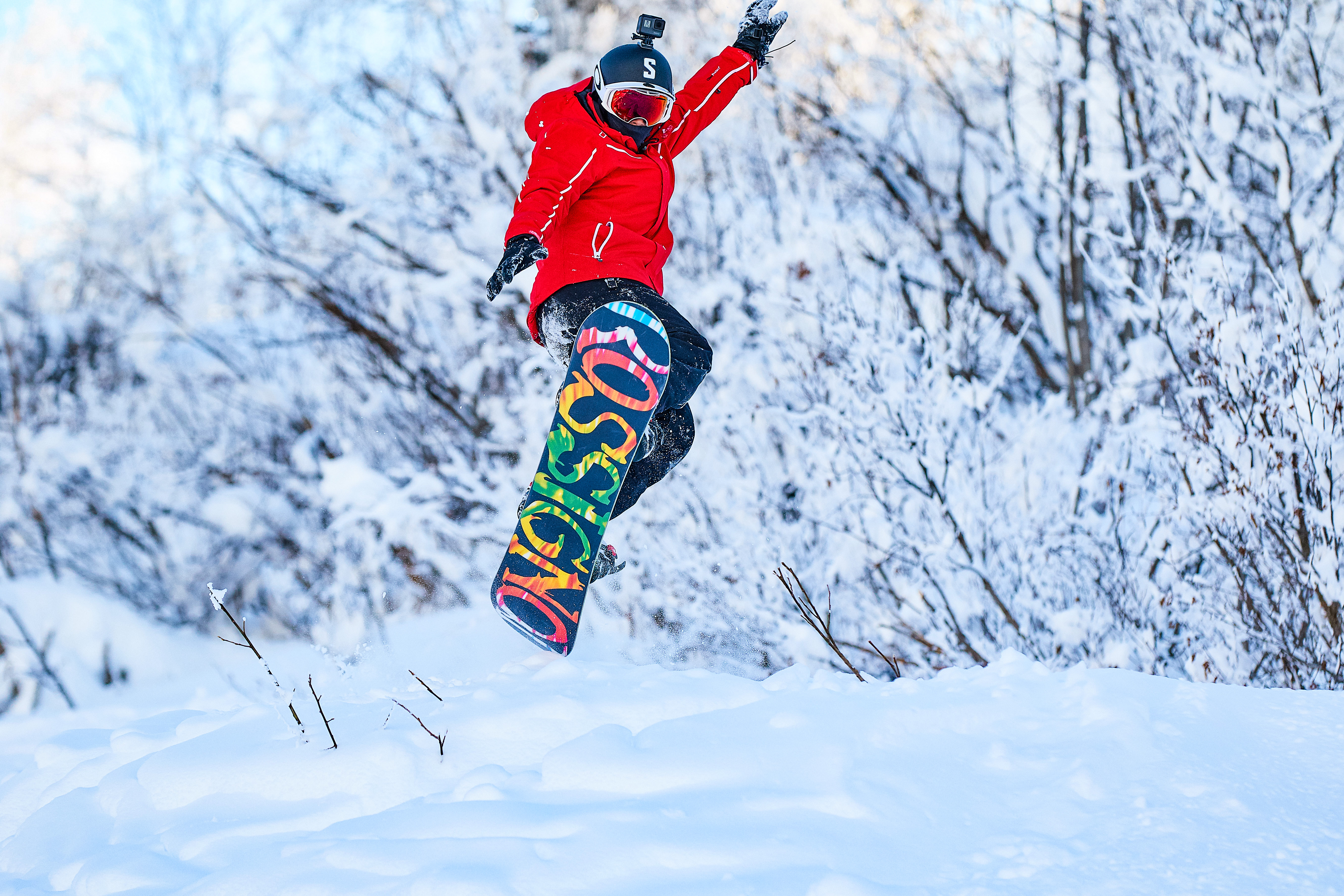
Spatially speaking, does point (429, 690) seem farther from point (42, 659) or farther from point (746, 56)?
point (42, 659)

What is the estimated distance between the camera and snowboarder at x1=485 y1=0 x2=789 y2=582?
2312 millimetres

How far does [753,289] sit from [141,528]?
8.97 metres


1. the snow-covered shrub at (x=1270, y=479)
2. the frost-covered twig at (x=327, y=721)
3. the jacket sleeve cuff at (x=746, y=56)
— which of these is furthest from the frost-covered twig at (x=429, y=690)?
the snow-covered shrub at (x=1270, y=479)

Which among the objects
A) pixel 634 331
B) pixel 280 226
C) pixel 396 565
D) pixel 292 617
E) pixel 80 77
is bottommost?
pixel 292 617

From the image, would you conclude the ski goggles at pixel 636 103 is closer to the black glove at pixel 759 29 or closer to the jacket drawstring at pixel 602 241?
the jacket drawstring at pixel 602 241

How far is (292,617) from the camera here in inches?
444

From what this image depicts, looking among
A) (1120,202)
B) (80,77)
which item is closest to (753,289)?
(1120,202)

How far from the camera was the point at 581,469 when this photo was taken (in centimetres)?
251

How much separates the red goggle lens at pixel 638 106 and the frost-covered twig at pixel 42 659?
10.5m

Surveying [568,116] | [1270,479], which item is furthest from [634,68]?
[1270,479]

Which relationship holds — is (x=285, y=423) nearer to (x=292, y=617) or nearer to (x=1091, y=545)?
(x=292, y=617)

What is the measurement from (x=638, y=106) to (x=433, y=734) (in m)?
1.70

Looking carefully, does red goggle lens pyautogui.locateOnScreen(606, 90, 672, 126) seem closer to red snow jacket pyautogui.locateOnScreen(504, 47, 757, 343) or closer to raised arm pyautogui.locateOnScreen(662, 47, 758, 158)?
red snow jacket pyautogui.locateOnScreen(504, 47, 757, 343)

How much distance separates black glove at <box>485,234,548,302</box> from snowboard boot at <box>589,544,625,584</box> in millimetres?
987
